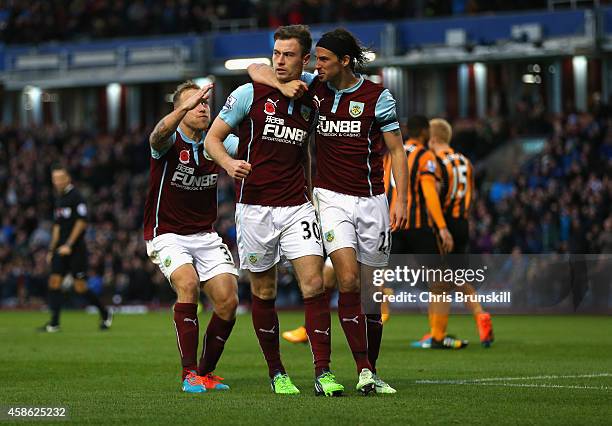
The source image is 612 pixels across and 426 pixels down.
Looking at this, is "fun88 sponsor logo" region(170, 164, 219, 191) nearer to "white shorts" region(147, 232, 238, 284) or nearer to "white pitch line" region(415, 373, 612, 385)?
"white shorts" region(147, 232, 238, 284)

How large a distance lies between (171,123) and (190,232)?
102cm

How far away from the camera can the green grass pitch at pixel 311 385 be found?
7637mm

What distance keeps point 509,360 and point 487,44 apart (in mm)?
23033

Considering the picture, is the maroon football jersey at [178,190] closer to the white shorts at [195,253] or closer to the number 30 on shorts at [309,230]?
the white shorts at [195,253]

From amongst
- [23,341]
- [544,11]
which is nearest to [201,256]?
[23,341]

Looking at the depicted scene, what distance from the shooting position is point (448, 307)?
46.2 ft

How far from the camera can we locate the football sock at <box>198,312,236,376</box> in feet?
31.5

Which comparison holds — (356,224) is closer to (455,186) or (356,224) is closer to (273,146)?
(273,146)

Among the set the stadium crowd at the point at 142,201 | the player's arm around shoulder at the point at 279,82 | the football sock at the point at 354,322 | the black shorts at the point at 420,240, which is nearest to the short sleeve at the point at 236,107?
the player's arm around shoulder at the point at 279,82

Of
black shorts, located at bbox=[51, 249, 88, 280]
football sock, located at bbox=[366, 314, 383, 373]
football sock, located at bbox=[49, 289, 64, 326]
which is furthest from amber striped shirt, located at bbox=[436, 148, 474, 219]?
football sock, located at bbox=[49, 289, 64, 326]

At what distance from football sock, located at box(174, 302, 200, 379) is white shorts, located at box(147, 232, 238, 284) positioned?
11.9 inches

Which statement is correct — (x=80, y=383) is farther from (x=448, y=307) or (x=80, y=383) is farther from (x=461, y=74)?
(x=461, y=74)

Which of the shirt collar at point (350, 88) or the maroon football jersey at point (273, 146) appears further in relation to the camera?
the shirt collar at point (350, 88)

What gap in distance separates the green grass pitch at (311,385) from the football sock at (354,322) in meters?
0.33
